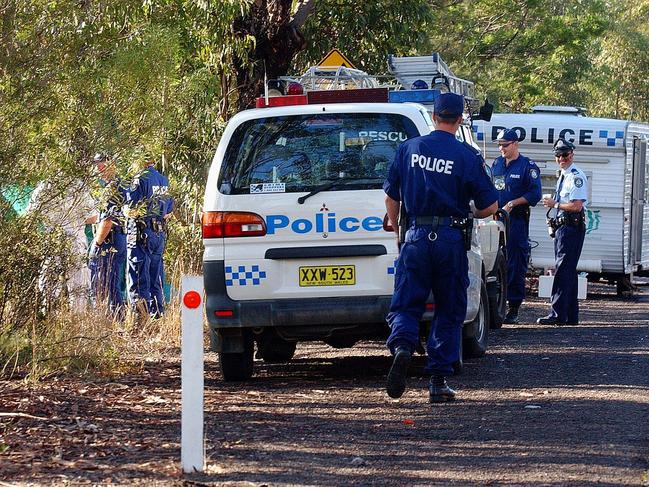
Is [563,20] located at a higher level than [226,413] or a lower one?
higher

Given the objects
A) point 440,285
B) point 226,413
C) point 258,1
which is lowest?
point 226,413

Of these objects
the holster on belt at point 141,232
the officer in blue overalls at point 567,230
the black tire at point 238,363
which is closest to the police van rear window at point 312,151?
the black tire at point 238,363

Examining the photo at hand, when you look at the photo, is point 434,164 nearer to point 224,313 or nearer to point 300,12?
point 224,313

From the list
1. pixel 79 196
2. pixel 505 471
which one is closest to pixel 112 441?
pixel 505 471

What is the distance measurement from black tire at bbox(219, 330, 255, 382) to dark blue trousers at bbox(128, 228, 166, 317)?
328 centimetres

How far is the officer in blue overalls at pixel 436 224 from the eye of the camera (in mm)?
8469

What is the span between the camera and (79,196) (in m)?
9.42

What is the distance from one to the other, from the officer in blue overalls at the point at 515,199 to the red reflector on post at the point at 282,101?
522cm

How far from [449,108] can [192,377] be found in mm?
2984

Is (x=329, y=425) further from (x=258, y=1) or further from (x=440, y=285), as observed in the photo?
(x=258, y=1)

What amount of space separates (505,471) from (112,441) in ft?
6.94

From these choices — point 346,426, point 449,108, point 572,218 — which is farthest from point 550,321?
point 346,426

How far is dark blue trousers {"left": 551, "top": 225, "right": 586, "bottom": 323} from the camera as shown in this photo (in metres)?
14.0

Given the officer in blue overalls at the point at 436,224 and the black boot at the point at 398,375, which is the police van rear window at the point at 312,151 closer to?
the officer in blue overalls at the point at 436,224
